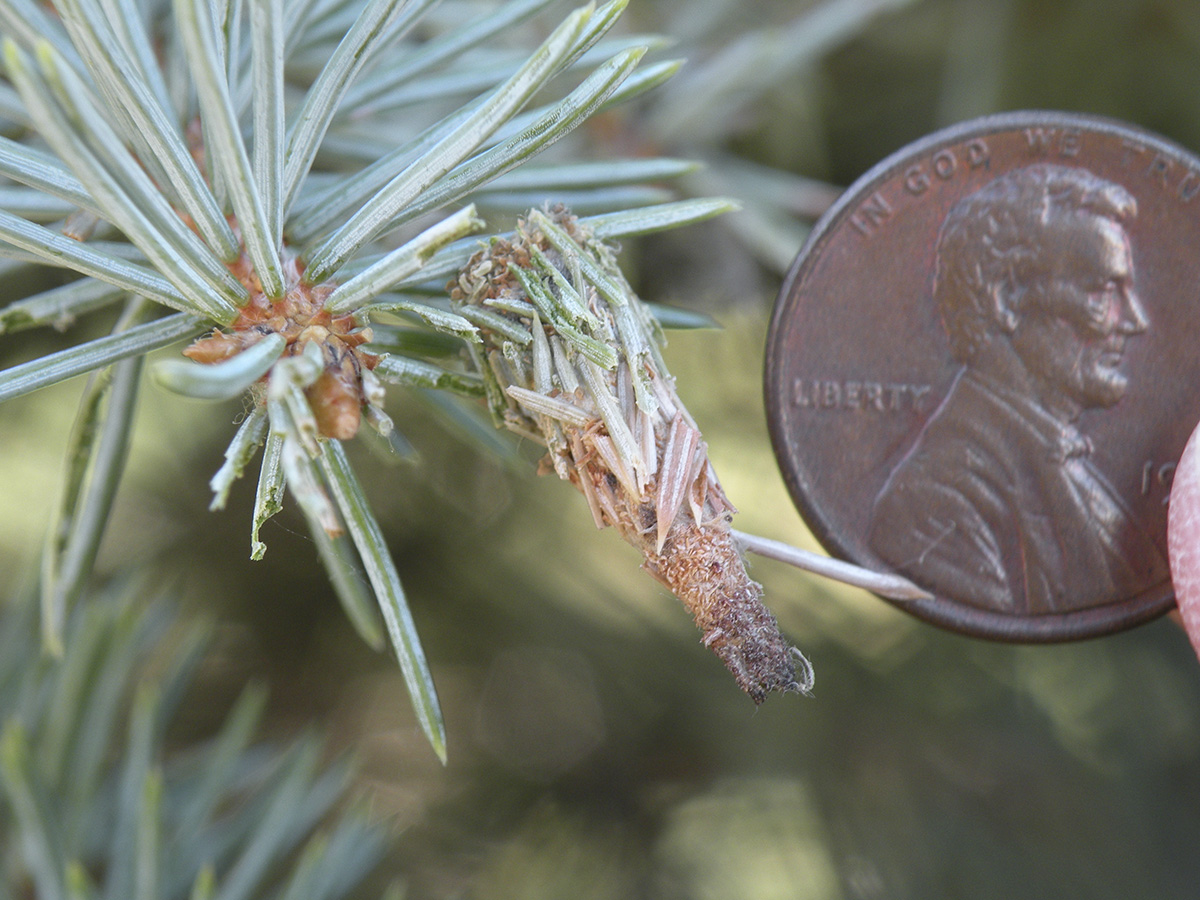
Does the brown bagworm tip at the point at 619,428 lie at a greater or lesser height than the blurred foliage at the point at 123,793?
greater

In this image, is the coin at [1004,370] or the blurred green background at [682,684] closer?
the coin at [1004,370]

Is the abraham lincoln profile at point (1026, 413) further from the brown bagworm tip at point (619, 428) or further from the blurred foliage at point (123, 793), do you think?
the blurred foliage at point (123, 793)

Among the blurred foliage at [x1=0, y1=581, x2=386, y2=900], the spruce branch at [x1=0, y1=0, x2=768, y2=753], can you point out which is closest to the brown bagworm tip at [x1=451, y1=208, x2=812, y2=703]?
the spruce branch at [x1=0, y1=0, x2=768, y2=753]

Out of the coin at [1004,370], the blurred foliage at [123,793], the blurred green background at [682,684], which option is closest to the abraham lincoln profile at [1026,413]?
the coin at [1004,370]

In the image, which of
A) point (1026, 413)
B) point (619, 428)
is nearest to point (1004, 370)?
point (1026, 413)

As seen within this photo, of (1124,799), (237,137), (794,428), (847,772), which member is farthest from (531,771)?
(237,137)

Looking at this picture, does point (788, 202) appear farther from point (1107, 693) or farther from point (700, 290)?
point (1107, 693)

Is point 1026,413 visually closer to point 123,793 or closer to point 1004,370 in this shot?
point 1004,370

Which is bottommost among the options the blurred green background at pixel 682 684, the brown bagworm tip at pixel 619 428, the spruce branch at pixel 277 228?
the blurred green background at pixel 682 684

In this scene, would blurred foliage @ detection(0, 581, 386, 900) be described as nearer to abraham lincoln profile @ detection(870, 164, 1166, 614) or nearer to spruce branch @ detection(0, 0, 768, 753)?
spruce branch @ detection(0, 0, 768, 753)
